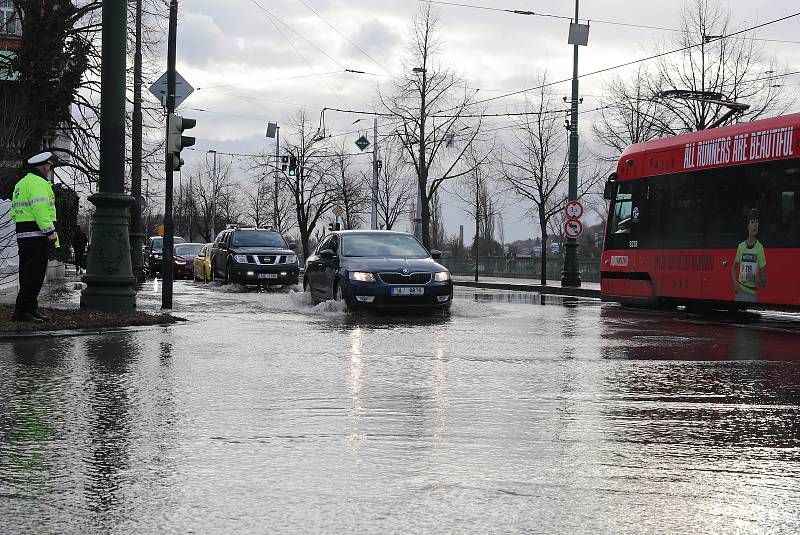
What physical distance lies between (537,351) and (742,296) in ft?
25.1

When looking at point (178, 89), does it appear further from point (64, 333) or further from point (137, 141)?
point (137, 141)

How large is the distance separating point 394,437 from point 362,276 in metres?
10.6

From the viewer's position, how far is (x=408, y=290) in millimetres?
16656

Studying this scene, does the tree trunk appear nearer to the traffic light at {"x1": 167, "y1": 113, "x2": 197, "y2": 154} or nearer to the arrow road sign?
the arrow road sign

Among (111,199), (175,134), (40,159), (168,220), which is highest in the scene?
(175,134)

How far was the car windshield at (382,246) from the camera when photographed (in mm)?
18078

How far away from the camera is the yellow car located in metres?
33.8

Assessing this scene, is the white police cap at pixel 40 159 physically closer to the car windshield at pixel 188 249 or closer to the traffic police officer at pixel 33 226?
the traffic police officer at pixel 33 226

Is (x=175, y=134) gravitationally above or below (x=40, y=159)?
above

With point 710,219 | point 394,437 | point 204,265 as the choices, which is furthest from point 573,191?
point 394,437

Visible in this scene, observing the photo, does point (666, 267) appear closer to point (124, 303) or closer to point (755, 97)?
point (124, 303)

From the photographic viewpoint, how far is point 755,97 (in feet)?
129

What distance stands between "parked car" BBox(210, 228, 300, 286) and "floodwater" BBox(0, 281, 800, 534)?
16.0 m

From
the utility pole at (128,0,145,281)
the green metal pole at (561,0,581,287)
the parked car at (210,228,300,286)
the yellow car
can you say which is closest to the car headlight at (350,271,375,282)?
the parked car at (210,228,300,286)
